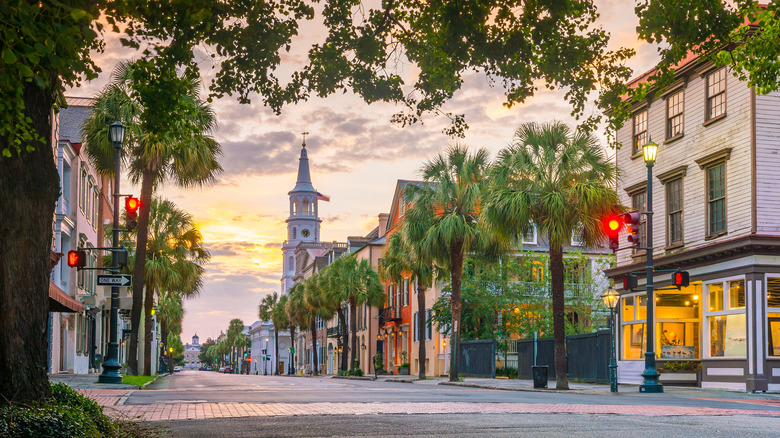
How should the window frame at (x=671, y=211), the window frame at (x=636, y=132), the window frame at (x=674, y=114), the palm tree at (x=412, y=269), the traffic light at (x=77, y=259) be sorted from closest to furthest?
1. the traffic light at (x=77, y=259)
2. the window frame at (x=674, y=114)
3. the window frame at (x=671, y=211)
4. the window frame at (x=636, y=132)
5. the palm tree at (x=412, y=269)

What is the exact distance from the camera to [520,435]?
32.3 feet

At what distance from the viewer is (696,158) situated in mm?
27328

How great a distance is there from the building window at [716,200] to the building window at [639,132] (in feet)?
14.9

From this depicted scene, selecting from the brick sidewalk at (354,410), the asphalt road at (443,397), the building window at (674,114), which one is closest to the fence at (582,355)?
the asphalt road at (443,397)

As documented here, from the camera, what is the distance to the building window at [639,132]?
3091 centimetres

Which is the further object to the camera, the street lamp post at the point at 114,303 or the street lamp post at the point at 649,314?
the street lamp post at the point at 649,314

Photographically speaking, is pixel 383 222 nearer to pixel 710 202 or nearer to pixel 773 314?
pixel 710 202

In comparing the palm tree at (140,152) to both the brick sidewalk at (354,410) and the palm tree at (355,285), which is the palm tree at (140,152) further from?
the palm tree at (355,285)

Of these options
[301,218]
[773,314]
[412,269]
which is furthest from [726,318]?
[301,218]

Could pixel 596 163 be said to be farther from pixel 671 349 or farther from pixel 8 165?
pixel 8 165

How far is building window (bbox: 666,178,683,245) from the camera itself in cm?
2866

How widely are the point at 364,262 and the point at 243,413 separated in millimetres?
47573

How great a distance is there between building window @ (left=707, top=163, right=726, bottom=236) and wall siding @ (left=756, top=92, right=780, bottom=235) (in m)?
1.60

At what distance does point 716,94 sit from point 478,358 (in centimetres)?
2059
